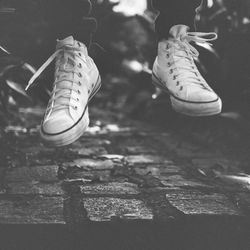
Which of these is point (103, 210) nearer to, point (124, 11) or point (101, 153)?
point (101, 153)

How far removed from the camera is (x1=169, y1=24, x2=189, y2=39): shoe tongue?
191 cm

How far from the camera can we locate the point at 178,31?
1926mm

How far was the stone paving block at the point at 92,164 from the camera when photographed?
82.1 inches

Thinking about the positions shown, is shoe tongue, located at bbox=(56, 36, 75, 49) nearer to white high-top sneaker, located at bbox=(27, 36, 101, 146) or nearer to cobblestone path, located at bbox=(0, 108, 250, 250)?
white high-top sneaker, located at bbox=(27, 36, 101, 146)

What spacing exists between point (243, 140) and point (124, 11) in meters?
1.33

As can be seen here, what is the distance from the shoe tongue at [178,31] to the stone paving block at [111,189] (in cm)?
55

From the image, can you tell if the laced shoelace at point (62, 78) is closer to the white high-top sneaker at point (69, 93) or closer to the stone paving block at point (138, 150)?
the white high-top sneaker at point (69, 93)

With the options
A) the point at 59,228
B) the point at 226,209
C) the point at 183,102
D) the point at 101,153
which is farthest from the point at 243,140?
the point at 59,228

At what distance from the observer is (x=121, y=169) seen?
2.08m

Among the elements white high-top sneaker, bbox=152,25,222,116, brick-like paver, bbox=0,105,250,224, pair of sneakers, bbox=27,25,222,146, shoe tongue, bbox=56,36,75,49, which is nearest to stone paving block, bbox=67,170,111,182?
brick-like paver, bbox=0,105,250,224

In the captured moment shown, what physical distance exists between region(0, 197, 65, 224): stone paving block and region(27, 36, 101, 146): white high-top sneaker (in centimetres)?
18

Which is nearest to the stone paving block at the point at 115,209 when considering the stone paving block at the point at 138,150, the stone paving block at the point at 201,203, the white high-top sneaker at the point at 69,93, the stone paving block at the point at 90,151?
the stone paving block at the point at 201,203

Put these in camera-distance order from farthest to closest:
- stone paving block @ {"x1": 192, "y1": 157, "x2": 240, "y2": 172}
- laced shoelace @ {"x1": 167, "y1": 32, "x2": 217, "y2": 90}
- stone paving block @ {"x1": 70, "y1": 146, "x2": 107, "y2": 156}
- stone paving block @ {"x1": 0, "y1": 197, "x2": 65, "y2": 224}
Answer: stone paving block @ {"x1": 70, "y1": 146, "x2": 107, "y2": 156}, stone paving block @ {"x1": 192, "y1": 157, "x2": 240, "y2": 172}, laced shoelace @ {"x1": 167, "y1": 32, "x2": 217, "y2": 90}, stone paving block @ {"x1": 0, "y1": 197, "x2": 65, "y2": 224}

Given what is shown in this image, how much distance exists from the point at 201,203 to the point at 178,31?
651mm
